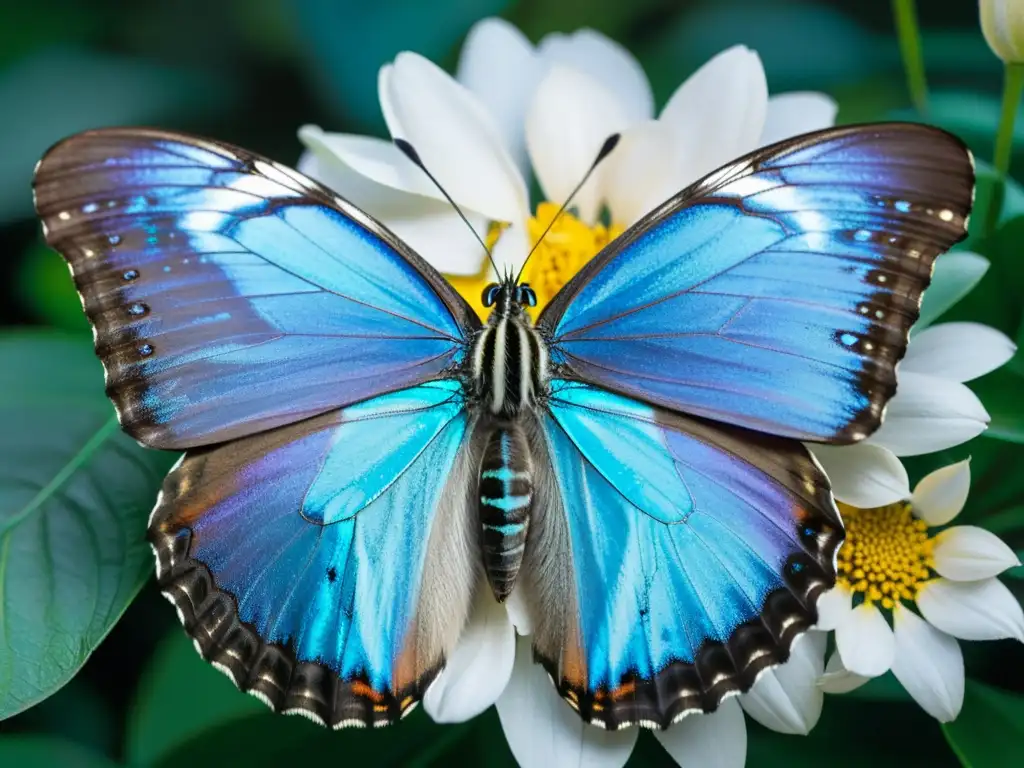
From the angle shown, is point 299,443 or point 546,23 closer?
point 299,443

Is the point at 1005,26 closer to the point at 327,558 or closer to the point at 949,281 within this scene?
the point at 949,281

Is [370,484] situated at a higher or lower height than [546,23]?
lower

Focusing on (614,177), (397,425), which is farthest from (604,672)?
(614,177)

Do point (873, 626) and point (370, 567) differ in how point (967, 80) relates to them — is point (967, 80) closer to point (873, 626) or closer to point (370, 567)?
point (873, 626)

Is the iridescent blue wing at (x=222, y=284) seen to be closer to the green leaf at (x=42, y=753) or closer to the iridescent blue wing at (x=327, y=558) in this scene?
the iridescent blue wing at (x=327, y=558)

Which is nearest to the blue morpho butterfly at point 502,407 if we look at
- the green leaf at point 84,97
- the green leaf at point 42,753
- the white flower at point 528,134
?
the white flower at point 528,134

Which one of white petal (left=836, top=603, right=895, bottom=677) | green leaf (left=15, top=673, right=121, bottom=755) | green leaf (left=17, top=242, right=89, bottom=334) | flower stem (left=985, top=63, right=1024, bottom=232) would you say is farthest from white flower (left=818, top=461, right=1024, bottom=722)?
green leaf (left=17, top=242, right=89, bottom=334)

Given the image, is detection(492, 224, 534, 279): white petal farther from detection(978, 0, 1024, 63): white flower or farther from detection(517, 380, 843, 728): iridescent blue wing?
detection(978, 0, 1024, 63): white flower
